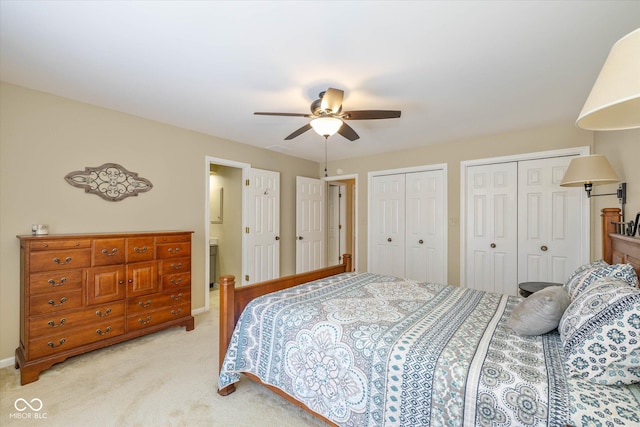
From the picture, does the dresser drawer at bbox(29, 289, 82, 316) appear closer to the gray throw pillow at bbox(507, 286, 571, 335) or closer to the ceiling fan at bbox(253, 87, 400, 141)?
the ceiling fan at bbox(253, 87, 400, 141)

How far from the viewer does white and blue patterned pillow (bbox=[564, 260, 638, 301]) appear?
156 centimetres

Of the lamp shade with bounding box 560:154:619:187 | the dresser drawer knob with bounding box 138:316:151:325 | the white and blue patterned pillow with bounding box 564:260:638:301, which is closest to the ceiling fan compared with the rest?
the lamp shade with bounding box 560:154:619:187

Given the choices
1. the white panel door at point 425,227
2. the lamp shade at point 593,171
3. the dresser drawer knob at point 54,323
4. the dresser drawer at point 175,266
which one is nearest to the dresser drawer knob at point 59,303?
the dresser drawer knob at point 54,323

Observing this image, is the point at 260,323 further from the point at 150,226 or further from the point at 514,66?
the point at 514,66

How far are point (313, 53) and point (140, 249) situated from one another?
2389 mm

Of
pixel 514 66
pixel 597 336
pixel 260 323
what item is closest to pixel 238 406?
pixel 260 323

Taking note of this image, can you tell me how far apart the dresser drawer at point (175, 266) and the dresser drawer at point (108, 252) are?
39cm

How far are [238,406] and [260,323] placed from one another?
578 millimetres

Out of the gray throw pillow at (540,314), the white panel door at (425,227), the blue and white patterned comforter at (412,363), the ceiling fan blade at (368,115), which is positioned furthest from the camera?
the white panel door at (425,227)

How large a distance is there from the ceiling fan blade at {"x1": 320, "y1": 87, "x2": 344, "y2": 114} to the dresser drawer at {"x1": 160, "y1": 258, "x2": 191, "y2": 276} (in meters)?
2.21

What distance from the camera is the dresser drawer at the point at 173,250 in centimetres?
293

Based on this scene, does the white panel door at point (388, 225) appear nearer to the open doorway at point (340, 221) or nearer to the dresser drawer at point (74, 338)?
the open doorway at point (340, 221)

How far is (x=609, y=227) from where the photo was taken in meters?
2.36

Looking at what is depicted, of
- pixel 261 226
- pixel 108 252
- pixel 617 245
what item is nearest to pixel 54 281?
pixel 108 252
